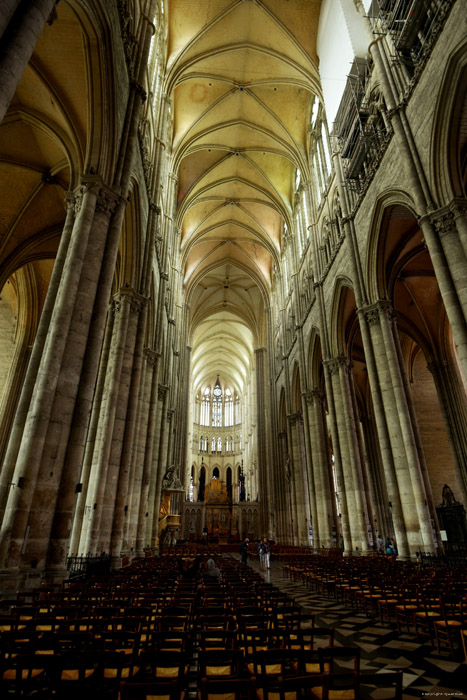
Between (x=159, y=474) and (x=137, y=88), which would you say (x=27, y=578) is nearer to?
(x=137, y=88)

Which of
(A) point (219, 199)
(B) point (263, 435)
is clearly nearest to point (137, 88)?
(A) point (219, 199)

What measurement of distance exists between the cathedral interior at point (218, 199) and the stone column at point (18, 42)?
32mm

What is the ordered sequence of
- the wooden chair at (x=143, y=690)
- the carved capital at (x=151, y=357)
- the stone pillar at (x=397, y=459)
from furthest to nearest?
the carved capital at (x=151, y=357) → the stone pillar at (x=397, y=459) → the wooden chair at (x=143, y=690)

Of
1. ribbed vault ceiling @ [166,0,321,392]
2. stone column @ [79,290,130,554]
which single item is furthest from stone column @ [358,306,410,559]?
ribbed vault ceiling @ [166,0,321,392]

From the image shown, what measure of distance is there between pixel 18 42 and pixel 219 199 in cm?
2741

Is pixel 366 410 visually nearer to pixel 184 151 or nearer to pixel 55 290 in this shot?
pixel 184 151

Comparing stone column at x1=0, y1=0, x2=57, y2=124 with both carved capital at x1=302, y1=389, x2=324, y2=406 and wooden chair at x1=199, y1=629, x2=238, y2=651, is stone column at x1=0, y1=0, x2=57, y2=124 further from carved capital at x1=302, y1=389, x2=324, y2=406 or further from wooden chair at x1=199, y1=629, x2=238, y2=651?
carved capital at x1=302, y1=389, x2=324, y2=406

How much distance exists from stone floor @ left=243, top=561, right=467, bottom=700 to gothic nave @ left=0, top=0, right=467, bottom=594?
4774mm

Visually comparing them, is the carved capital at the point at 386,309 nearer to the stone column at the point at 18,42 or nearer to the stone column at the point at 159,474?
the stone column at the point at 18,42

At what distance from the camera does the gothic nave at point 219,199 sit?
840 cm

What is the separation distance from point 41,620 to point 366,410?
2720cm

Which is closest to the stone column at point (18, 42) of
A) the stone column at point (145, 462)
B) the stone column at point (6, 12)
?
the stone column at point (6, 12)

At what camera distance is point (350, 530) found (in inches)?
628

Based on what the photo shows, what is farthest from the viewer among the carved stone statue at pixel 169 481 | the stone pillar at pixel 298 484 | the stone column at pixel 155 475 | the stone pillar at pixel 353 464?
the stone pillar at pixel 298 484
